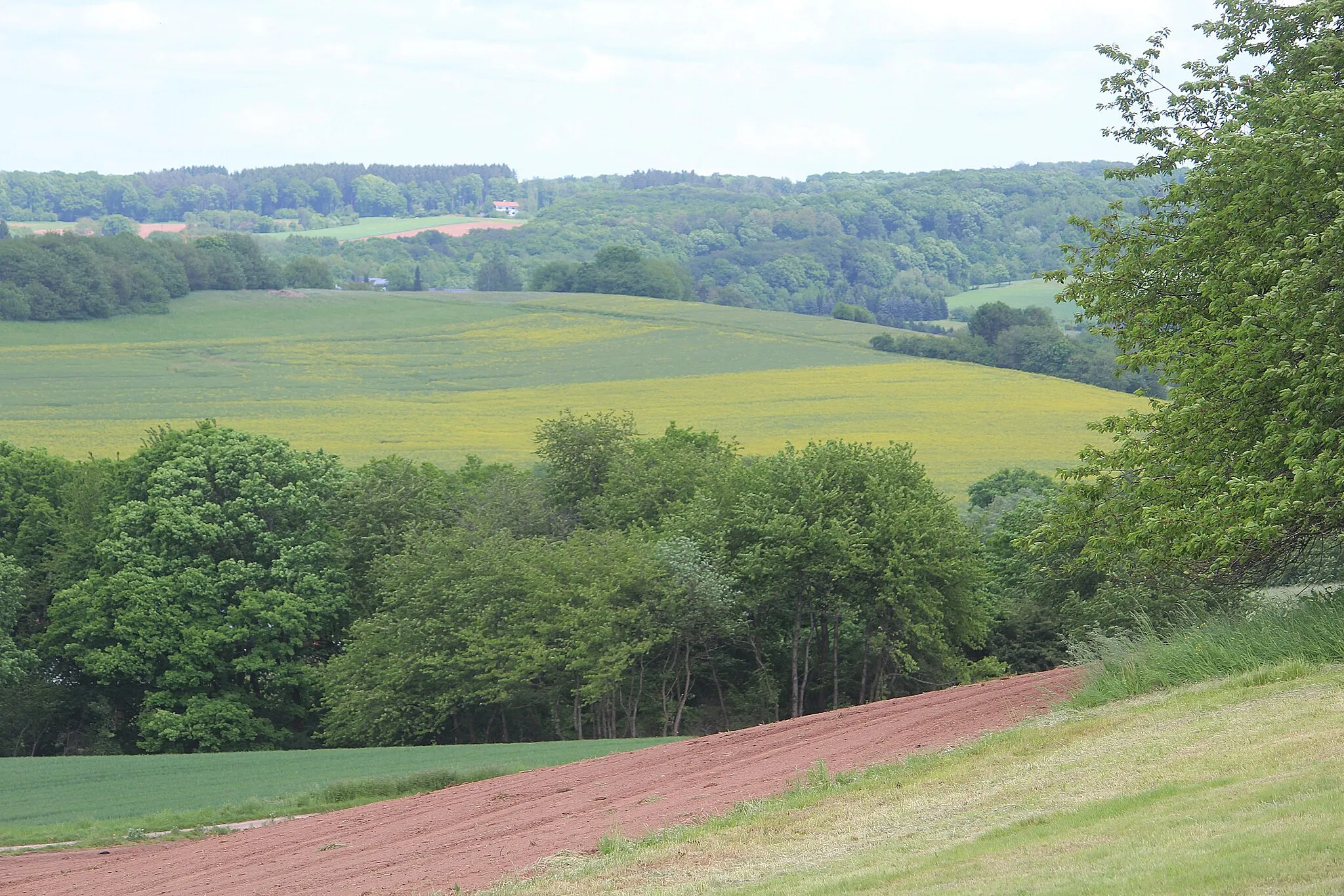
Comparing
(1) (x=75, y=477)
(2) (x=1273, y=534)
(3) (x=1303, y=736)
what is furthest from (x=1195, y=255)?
(1) (x=75, y=477)

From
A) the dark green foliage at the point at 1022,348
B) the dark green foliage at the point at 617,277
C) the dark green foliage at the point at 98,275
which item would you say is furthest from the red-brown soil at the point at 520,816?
the dark green foliage at the point at 617,277

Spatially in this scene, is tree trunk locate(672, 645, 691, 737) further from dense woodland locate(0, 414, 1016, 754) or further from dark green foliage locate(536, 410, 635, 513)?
dark green foliage locate(536, 410, 635, 513)

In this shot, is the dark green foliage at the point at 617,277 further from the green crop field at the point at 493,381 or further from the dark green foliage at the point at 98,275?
the dark green foliage at the point at 98,275

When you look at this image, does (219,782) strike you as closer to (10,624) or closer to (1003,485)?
(10,624)

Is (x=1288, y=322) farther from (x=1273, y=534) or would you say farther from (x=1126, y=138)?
(x=1126, y=138)

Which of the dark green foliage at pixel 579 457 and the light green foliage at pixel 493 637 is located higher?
the dark green foliage at pixel 579 457

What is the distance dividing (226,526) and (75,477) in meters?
13.6

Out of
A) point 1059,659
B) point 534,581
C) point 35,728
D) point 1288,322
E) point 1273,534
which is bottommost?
point 35,728

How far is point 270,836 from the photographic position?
67.7 ft

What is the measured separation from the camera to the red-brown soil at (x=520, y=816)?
15.8m

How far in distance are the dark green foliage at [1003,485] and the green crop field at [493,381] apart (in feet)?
13.4

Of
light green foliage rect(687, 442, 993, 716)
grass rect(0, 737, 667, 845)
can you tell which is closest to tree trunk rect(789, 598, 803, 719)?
light green foliage rect(687, 442, 993, 716)

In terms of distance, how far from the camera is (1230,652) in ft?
60.9

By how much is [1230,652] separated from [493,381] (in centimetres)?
11265
